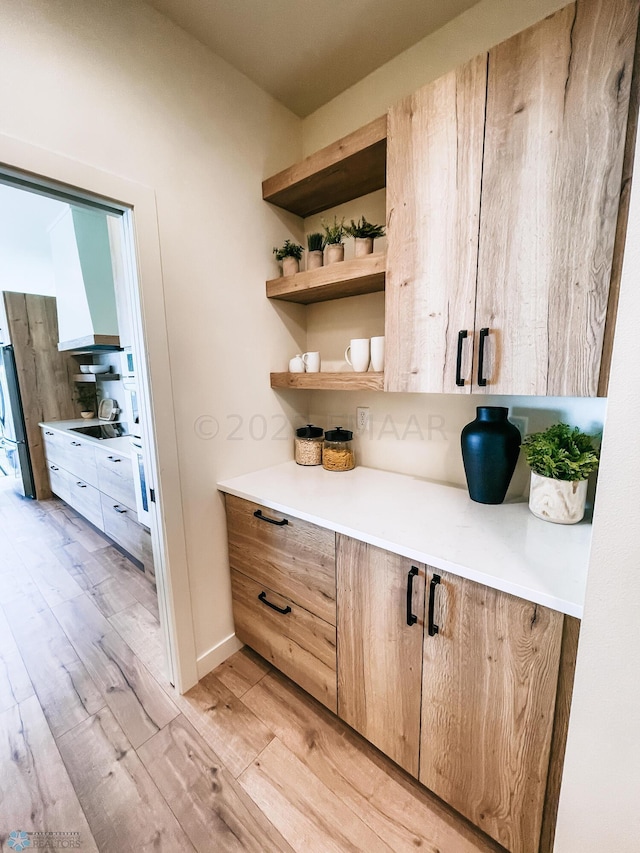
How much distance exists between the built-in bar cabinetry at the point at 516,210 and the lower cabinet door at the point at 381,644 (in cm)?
61

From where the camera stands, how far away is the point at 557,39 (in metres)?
0.81

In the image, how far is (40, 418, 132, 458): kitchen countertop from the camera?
2467 millimetres

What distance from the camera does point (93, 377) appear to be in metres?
3.80

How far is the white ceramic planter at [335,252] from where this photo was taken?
4.69ft

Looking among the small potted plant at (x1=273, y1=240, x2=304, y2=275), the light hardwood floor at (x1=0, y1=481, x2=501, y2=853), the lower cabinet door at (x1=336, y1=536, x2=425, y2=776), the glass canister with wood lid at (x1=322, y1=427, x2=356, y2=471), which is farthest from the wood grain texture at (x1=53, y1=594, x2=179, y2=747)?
the small potted plant at (x1=273, y1=240, x2=304, y2=275)

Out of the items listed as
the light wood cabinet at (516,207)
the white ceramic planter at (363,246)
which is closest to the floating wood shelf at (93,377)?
the white ceramic planter at (363,246)

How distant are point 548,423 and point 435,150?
99 cm

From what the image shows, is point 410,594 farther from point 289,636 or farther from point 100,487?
point 100,487

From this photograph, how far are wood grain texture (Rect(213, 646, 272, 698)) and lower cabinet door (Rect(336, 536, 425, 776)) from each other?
54 cm

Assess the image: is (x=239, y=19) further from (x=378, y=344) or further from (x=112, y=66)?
(x=378, y=344)

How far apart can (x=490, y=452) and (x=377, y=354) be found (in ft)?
1.84

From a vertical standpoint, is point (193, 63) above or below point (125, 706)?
above

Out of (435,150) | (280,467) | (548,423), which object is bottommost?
(280,467)

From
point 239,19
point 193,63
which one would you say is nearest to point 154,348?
point 193,63
